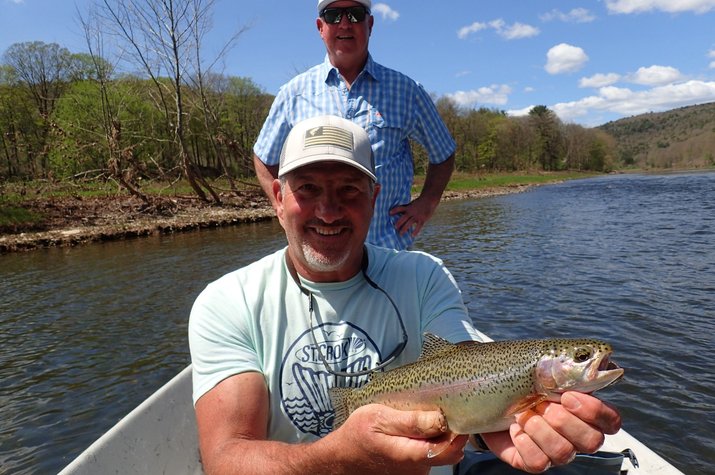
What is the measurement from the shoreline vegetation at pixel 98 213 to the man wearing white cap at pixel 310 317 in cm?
2269

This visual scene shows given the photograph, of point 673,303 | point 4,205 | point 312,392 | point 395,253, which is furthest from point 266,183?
point 4,205

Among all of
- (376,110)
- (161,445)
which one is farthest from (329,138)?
(161,445)

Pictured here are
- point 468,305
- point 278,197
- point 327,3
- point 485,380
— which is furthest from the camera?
point 468,305

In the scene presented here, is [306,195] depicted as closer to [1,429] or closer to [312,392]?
[312,392]

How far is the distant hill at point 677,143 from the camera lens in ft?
445

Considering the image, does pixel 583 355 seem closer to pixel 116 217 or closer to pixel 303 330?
pixel 303 330

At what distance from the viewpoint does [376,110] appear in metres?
3.97

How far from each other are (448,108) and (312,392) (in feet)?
265

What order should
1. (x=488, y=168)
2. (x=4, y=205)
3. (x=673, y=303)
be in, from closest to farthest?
1. (x=673, y=303)
2. (x=4, y=205)
3. (x=488, y=168)

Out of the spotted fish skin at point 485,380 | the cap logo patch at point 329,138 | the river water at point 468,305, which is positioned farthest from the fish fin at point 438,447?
the river water at point 468,305

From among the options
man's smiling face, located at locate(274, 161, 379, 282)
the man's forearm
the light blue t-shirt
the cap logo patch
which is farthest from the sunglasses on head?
the light blue t-shirt

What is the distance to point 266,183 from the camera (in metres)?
4.30

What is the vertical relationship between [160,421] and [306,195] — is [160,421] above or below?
below

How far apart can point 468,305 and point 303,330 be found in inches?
409
